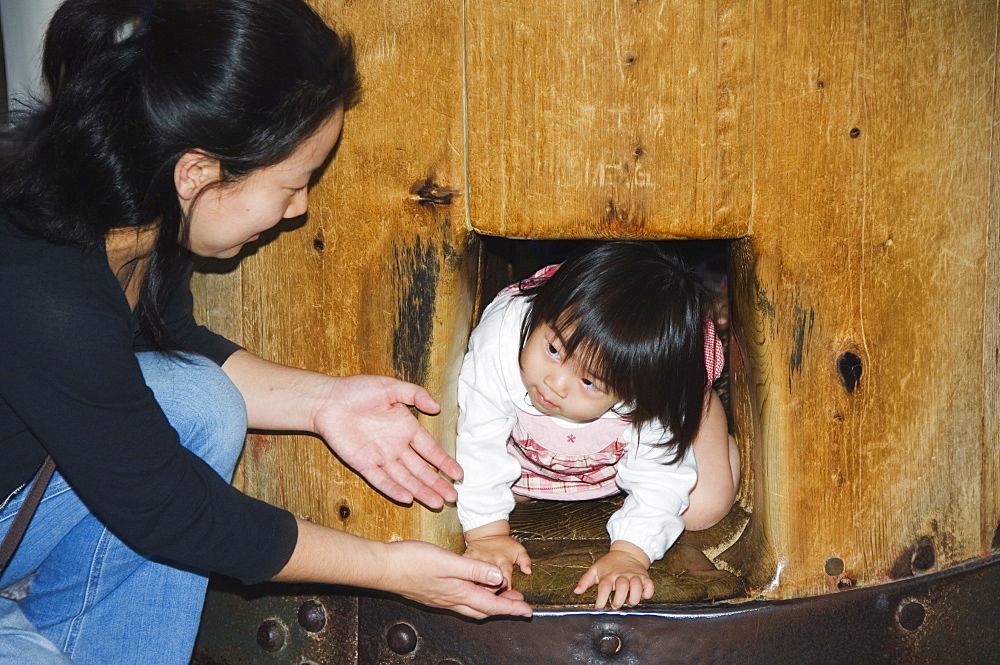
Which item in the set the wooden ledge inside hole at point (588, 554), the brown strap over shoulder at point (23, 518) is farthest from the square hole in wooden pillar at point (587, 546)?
the brown strap over shoulder at point (23, 518)

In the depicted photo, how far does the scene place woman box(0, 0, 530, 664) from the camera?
0.99 m

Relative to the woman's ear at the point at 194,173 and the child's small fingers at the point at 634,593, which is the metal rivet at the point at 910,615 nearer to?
the child's small fingers at the point at 634,593

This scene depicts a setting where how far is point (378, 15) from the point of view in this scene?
1281 mm

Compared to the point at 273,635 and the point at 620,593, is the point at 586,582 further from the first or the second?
the point at 273,635

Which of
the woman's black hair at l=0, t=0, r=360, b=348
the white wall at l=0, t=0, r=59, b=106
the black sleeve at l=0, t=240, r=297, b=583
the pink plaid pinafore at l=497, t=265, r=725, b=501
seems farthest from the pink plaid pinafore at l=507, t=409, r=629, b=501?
the white wall at l=0, t=0, r=59, b=106

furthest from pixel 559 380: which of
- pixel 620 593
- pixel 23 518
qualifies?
pixel 23 518

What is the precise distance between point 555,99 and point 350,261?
0.38 m

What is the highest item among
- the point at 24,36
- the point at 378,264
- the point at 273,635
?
the point at 24,36

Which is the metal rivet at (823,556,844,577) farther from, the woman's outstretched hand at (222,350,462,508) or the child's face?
the woman's outstretched hand at (222,350,462,508)

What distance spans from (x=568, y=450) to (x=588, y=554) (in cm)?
18

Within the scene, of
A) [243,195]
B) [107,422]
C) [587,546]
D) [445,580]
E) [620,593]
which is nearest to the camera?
Result: [107,422]

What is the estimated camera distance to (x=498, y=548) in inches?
56.9

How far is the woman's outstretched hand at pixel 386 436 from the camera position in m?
1.37

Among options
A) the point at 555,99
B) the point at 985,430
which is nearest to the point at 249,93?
the point at 555,99
